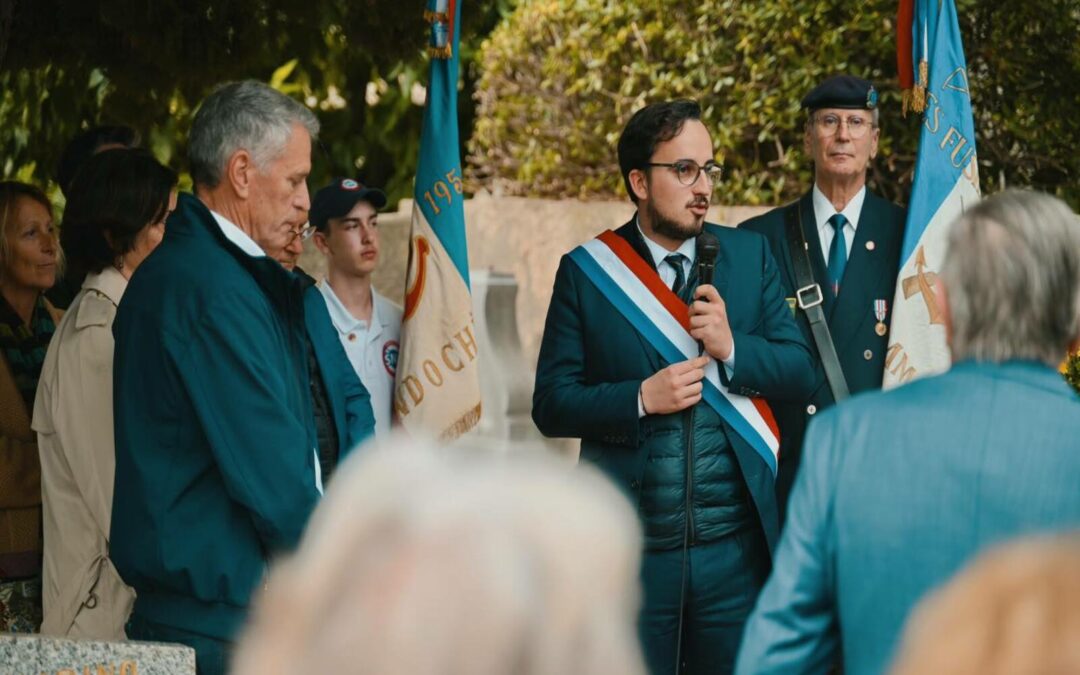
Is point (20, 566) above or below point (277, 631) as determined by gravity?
below

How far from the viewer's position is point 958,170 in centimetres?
546

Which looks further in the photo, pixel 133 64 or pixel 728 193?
pixel 728 193

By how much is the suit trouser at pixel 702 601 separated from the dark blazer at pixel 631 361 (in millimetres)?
137

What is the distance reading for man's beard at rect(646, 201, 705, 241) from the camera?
481 cm

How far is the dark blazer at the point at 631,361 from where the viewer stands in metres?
4.62

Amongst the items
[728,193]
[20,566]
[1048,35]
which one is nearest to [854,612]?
[20,566]

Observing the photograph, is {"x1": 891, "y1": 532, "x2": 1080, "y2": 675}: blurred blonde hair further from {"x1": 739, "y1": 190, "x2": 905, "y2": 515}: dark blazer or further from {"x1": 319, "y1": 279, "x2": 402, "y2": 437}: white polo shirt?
{"x1": 319, "y1": 279, "x2": 402, "y2": 437}: white polo shirt

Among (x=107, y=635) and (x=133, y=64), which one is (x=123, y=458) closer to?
(x=107, y=635)

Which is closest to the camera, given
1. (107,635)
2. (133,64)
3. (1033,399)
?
(1033,399)

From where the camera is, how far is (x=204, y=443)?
366 centimetres

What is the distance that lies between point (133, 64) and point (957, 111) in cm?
342

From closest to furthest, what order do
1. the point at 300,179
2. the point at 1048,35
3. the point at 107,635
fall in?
1. the point at 300,179
2. the point at 107,635
3. the point at 1048,35

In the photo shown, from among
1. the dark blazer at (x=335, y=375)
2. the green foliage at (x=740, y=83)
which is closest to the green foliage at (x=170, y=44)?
the dark blazer at (x=335, y=375)

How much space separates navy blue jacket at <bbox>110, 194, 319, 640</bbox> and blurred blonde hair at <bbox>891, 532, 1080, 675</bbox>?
2.34m
